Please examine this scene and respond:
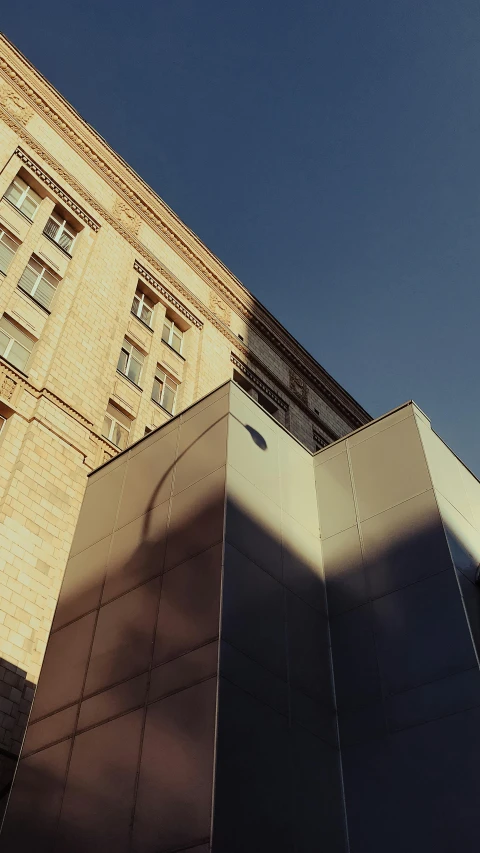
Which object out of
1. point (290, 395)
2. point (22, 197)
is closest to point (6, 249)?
point (22, 197)

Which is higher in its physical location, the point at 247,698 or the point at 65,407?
the point at 65,407

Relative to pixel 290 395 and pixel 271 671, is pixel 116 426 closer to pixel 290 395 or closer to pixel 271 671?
pixel 271 671

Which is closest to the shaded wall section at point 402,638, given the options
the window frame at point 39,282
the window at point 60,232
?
the window frame at point 39,282

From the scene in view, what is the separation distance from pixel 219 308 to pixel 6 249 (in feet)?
43.8

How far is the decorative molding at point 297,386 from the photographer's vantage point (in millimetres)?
37500

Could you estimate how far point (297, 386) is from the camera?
1503 inches

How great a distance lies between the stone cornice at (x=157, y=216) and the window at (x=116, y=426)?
427 inches

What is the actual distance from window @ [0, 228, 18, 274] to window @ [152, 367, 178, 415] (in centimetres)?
691

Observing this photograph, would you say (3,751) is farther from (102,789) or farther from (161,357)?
(161,357)

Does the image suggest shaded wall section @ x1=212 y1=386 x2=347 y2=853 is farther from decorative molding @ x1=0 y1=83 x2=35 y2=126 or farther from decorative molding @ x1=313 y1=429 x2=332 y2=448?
decorative molding @ x1=0 y1=83 x2=35 y2=126

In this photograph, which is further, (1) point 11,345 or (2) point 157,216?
(2) point 157,216

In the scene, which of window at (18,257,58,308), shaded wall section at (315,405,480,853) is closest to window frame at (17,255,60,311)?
window at (18,257,58,308)

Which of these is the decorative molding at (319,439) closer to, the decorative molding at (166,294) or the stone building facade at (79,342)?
the stone building facade at (79,342)

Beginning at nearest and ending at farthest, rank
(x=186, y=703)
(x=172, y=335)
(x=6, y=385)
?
(x=186, y=703) → (x=6, y=385) → (x=172, y=335)
